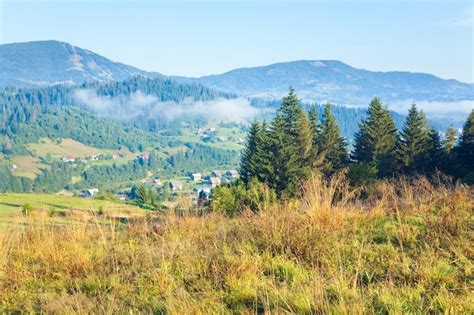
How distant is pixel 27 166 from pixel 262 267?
197m

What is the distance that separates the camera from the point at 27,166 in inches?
7047

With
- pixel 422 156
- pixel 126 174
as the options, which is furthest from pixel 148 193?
pixel 126 174

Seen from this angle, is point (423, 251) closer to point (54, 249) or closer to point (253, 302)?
point (253, 302)

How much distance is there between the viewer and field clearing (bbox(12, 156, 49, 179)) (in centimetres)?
16670

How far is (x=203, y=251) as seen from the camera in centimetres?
488

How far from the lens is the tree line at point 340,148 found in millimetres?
45156

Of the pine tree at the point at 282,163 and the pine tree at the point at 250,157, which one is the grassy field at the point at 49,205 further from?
the pine tree at the point at 282,163

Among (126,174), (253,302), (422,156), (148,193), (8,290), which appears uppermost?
(253,302)

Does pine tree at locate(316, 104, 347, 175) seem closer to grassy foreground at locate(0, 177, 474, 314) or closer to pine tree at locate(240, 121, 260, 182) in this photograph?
pine tree at locate(240, 121, 260, 182)

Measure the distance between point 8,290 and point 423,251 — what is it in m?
4.35

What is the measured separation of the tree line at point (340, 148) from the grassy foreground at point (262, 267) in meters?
38.5

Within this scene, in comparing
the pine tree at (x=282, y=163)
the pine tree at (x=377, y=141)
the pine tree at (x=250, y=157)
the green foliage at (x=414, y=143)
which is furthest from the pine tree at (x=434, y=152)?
the pine tree at (x=250, y=157)

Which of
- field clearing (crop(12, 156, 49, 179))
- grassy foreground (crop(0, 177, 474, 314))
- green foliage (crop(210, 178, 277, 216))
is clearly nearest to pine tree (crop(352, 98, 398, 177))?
green foliage (crop(210, 178, 277, 216))

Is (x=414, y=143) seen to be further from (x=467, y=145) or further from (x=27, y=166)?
(x=27, y=166)
